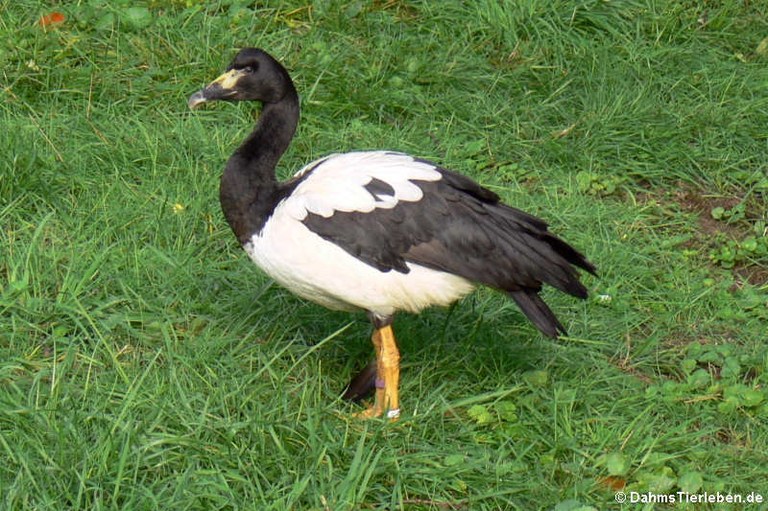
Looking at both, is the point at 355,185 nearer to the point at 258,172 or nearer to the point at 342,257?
the point at 342,257

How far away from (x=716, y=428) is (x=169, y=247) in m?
2.17

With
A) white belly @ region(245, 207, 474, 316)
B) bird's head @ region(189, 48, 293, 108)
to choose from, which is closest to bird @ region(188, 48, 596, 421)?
white belly @ region(245, 207, 474, 316)

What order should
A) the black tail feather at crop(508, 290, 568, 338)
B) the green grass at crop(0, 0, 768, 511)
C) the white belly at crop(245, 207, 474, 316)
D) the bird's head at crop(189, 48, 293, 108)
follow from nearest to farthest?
the green grass at crop(0, 0, 768, 511) → the white belly at crop(245, 207, 474, 316) → the black tail feather at crop(508, 290, 568, 338) → the bird's head at crop(189, 48, 293, 108)

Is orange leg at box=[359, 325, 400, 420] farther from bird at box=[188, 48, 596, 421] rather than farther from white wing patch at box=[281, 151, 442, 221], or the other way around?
white wing patch at box=[281, 151, 442, 221]

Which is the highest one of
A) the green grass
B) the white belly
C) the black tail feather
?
the white belly

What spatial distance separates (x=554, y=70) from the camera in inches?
260

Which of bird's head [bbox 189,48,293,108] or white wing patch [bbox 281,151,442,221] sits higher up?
bird's head [bbox 189,48,293,108]

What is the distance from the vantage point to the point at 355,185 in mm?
4402

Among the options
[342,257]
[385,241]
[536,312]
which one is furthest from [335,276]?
[536,312]

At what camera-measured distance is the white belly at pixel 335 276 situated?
4297 millimetres

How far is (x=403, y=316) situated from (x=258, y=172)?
844 millimetres

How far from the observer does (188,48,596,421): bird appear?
432 centimetres

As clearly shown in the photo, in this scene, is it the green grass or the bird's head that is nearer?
the green grass

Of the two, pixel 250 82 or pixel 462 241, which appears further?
pixel 250 82
